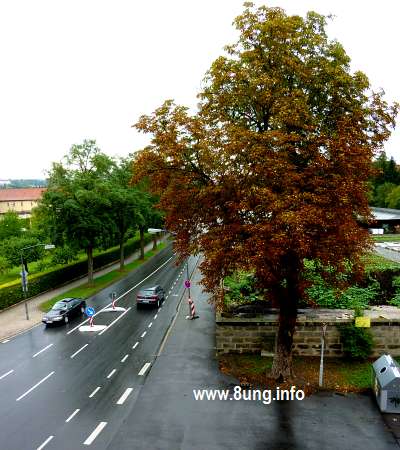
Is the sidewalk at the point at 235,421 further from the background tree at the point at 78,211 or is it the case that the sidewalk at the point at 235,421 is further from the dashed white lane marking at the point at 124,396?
the background tree at the point at 78,211

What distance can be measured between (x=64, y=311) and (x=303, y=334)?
18.6 meters

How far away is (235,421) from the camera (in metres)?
16.2

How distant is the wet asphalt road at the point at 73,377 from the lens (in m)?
15.9

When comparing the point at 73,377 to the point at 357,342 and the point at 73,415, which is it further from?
the point at 357,342

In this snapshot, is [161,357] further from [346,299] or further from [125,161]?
[125,161]

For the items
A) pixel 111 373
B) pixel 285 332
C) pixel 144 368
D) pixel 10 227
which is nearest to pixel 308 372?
pixel 285 332

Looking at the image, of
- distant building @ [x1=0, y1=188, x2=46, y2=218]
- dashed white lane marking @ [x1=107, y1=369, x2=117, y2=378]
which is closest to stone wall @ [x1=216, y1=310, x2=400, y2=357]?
dashed white lane marking @ [x1=107, y1=369, x2=117, y2=378]

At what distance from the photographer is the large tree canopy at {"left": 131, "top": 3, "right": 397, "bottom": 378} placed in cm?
1608

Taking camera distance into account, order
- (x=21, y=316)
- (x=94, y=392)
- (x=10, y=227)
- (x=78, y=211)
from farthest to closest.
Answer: (x=10, y=227)
(x=78, y=211)
(x=21, y=316)
(x=94, y=392)

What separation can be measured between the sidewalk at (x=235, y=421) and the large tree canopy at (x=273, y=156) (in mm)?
4807

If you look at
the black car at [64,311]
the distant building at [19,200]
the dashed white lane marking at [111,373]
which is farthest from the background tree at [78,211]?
the distant building at [19,200]

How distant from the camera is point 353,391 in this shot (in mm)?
18859

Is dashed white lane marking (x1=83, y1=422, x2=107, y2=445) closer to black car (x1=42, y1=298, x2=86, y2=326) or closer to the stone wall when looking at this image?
the stone wall

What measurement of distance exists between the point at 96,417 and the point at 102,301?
79.3 ft
